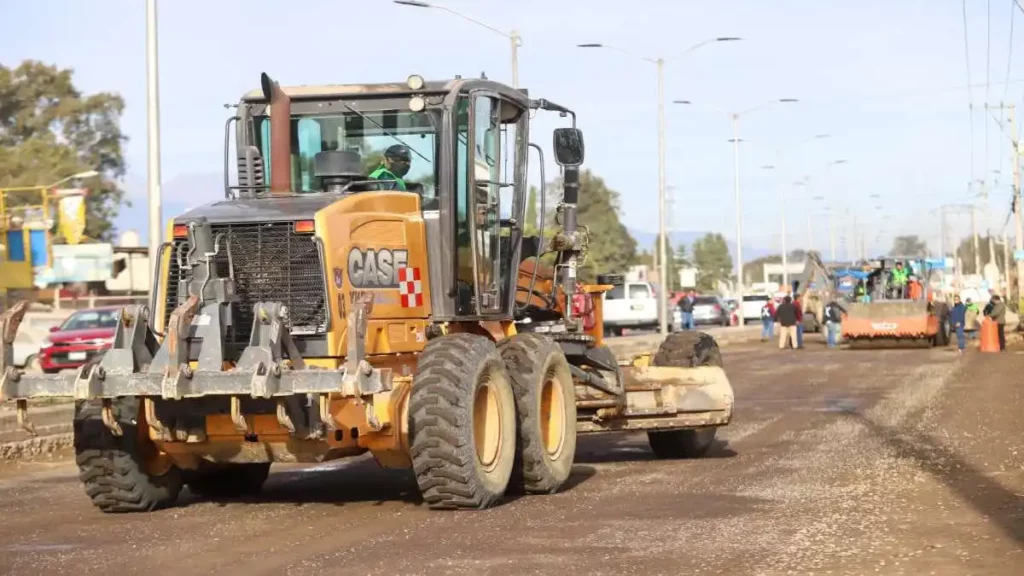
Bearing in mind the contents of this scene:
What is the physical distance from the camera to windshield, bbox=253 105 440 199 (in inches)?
481

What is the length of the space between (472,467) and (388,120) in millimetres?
2944

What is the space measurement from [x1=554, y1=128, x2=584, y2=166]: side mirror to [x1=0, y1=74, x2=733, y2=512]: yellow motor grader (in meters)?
0.02

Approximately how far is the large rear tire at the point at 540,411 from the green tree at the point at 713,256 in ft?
503

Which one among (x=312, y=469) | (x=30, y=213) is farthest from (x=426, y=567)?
(x=30, y=213)

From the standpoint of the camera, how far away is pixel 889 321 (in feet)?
143

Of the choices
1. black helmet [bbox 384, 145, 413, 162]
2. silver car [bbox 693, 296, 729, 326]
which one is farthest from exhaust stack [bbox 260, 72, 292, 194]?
silver car [bbox 693, 296, 729, 326]

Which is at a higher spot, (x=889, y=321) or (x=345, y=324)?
(x=345, y=324)

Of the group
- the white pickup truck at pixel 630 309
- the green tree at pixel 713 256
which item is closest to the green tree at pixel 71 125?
the white pickup truck at pixel 630 309

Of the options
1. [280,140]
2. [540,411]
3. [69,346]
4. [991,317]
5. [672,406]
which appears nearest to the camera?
[280,140]

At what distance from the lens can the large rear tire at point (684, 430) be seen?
616 inches

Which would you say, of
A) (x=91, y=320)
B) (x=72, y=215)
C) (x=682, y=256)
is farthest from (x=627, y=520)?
(x=682, y=256)

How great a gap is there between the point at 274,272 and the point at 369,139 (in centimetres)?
165

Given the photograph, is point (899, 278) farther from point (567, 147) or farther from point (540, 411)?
point (540, 411)

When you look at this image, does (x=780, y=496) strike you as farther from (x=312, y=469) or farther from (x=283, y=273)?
(x=312, y=469)
